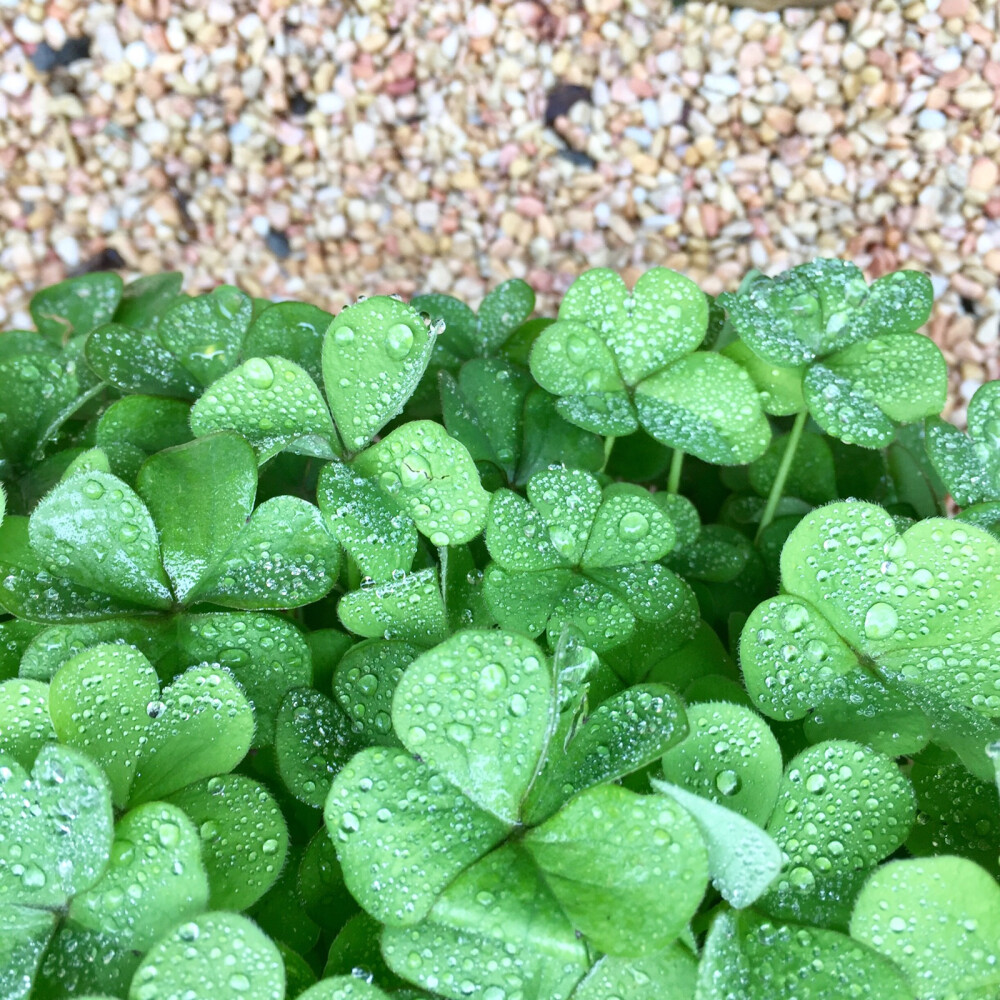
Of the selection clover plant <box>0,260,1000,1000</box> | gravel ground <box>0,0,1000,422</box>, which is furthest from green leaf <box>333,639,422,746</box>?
gravel ground <box>0,0,1000,422</box>

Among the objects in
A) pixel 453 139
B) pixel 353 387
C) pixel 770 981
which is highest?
pixel 453 139

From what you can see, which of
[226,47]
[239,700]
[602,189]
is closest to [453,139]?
[602,189]

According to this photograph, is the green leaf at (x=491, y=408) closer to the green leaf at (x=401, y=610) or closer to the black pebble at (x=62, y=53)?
the green leaf at (x=401, y=610)

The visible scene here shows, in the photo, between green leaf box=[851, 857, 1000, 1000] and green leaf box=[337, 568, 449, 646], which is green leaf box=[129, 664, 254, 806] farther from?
green leaf box=[851, 857, 1000, 1000]

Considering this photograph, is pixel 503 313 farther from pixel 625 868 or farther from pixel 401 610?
pixel 625 868

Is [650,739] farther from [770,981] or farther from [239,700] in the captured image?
[239,700]

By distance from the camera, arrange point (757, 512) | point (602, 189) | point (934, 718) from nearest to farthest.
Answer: point (934, 718) < point (757, 512) < point (602, 189)
